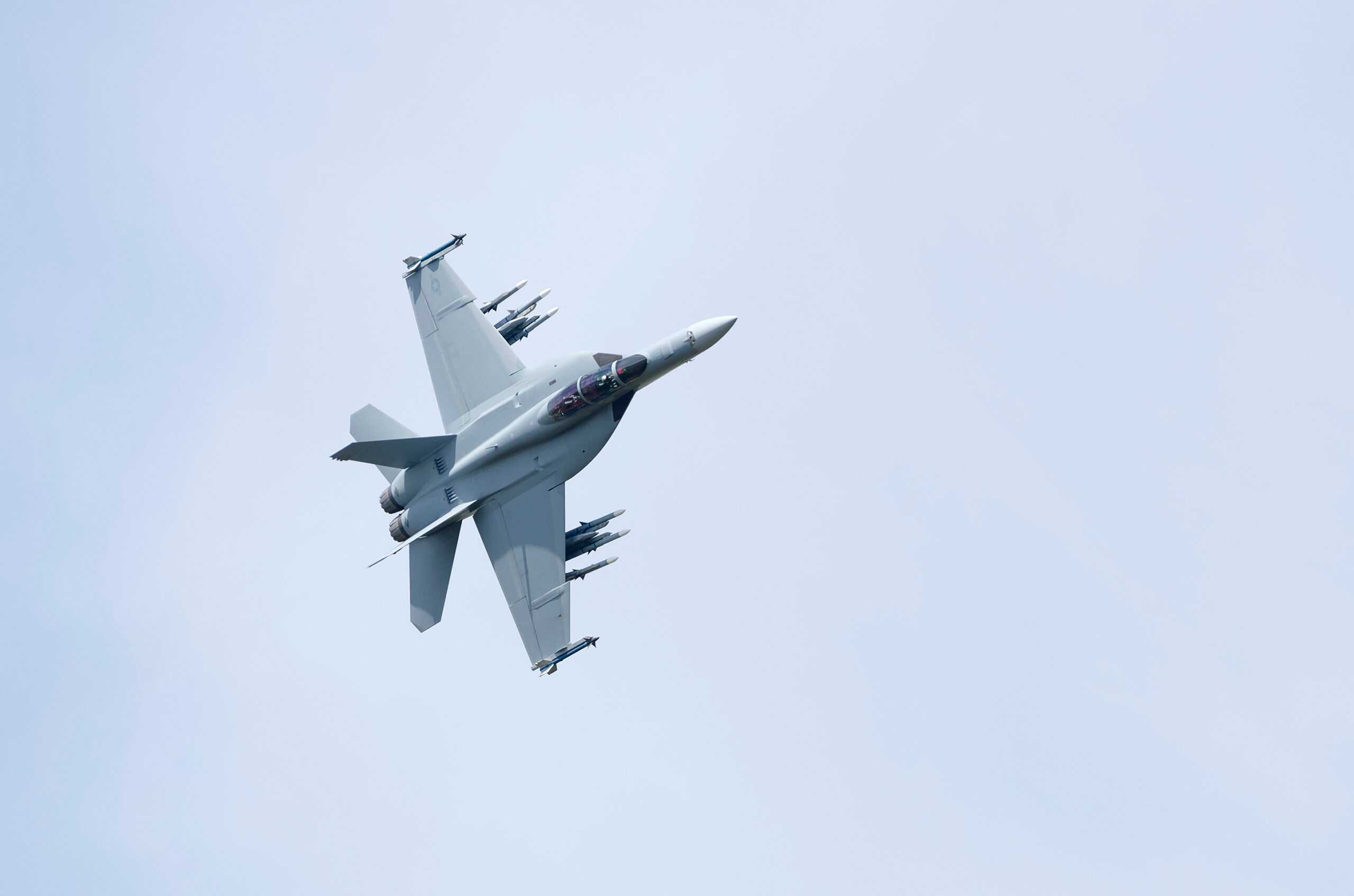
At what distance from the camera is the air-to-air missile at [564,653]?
6662cm

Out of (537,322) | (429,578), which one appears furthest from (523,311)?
(429,578)

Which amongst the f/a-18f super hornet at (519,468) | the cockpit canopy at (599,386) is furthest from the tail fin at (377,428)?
the cockpit canopy at (599,386)

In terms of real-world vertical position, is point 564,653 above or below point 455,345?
below

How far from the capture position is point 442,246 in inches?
2810

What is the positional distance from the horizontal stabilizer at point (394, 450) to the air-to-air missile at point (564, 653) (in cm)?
1023

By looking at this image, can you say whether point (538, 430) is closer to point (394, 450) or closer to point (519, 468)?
point (519, 468)

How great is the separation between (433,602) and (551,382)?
10.7 metres

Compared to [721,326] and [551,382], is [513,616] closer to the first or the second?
[551,382]

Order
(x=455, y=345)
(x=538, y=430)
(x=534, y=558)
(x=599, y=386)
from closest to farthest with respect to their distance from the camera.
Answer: (x=599, y=386)
(x=538, y=430)
(x=534, y=558)
(x=455, y=345)

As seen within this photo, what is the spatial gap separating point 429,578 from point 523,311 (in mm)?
12706

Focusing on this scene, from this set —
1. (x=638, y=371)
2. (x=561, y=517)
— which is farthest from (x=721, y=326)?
(x=561, y=517)

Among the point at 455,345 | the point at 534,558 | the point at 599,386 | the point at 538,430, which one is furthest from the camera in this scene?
the point at 455,345

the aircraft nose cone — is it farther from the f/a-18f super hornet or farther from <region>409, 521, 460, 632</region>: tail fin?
<region>409, 521, 460, 632</region>: tail fin

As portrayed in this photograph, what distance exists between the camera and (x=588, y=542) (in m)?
68.2
